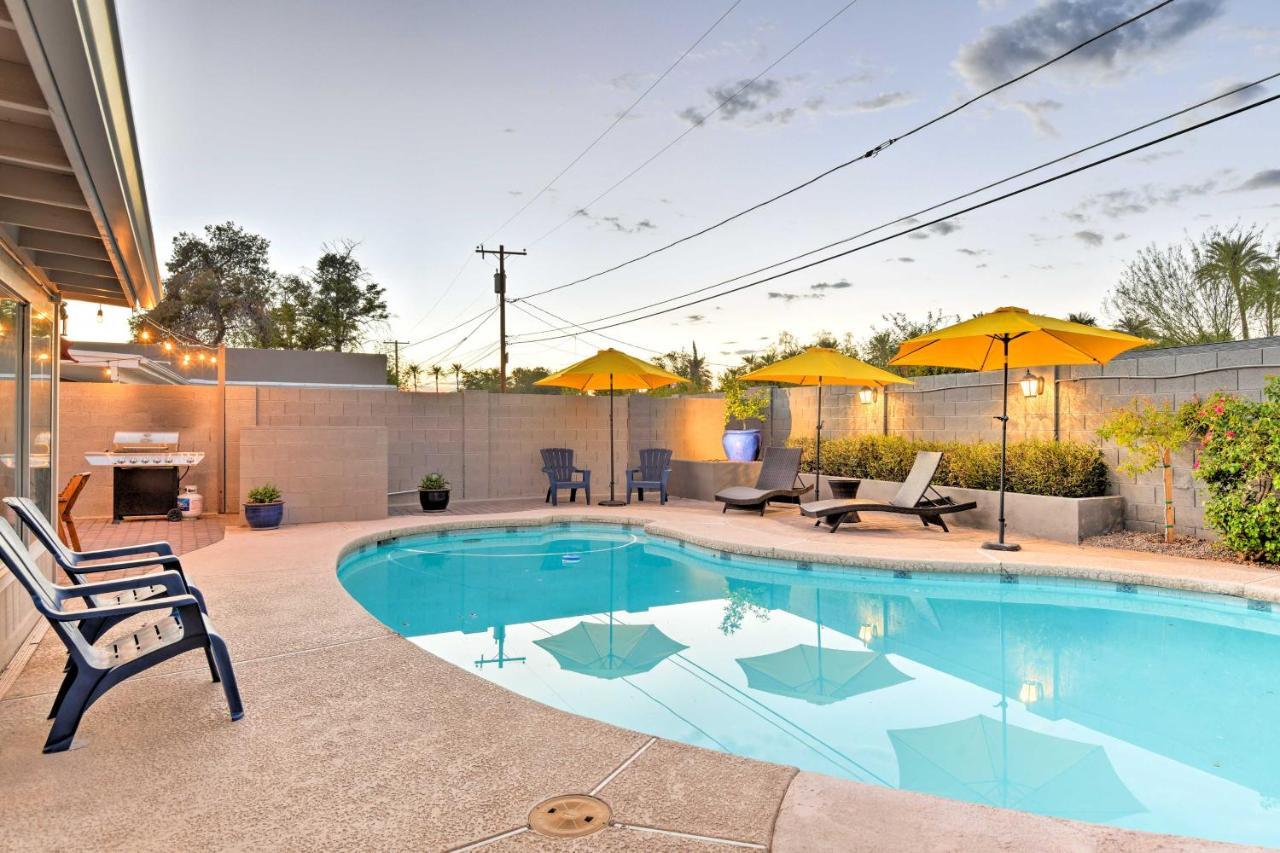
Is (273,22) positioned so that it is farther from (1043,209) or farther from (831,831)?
(1043,209)

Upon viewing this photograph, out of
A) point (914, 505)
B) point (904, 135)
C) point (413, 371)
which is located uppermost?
point (904, 135)

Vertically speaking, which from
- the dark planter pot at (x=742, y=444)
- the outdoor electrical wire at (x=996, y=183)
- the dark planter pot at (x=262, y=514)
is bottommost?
the dark planter pot at (x=262, y=514)

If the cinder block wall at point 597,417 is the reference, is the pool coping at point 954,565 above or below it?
below

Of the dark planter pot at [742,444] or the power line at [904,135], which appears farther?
the dark planter pot at [742,444]

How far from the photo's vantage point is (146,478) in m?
8.84

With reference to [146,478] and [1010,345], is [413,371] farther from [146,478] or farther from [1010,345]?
[1010,345]

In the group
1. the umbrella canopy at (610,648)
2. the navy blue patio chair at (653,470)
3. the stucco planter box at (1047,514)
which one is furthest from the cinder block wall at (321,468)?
the stucco planter box at (1047,514)

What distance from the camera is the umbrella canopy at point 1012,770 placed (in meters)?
2.83

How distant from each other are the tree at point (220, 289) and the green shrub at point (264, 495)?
25152 mm

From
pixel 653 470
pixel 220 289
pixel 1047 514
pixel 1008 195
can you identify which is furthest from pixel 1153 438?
pixel 220 289

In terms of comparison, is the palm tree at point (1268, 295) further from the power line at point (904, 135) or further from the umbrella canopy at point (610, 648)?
the umbrella canopy at point (610, 648)

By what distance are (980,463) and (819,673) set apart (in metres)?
5.22

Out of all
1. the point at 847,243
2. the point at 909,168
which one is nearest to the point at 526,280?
the point at 847,243

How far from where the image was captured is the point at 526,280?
76.5 feet
